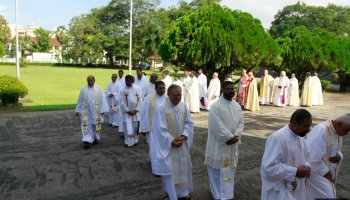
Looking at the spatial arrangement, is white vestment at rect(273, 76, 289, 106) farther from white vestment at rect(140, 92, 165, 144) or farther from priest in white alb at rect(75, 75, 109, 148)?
white vestment at rect(140, 92, 165, 144)

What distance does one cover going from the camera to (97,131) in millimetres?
9125

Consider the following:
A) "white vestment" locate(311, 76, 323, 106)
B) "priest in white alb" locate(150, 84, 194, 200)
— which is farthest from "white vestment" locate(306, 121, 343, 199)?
"white vestment" locate(311, 76, 323, 106)

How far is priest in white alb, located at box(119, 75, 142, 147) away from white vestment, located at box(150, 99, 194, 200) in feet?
11.6

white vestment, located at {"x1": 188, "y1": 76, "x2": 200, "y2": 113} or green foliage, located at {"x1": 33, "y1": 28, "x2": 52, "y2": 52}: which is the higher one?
green foliage, located at {"x1": 33, "y1": 28, "x2": 52, "y2": 52}

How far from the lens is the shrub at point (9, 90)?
45.4ft

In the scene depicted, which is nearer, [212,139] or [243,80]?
[212,139]

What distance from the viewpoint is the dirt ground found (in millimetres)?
5832

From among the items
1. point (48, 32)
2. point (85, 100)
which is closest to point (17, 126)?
point (85, 100)

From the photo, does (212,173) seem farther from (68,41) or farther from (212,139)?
(68,41)

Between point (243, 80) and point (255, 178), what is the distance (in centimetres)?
973

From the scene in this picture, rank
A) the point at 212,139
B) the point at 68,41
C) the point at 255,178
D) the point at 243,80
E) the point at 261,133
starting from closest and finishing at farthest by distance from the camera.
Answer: the point at 212,139 < the point at 255,178 < the point at 261,133 < the point at 243,80 < the point at 68,41

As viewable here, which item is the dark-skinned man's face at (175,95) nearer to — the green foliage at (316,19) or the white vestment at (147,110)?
the white vestment at (147,110)

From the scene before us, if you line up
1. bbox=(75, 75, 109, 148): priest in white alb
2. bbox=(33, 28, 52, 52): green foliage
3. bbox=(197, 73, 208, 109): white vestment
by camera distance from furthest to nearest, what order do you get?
bbox=(33, 28, 52, 52): green foliage → bbox=(197, 73, 208, 109): white vestment → bbox=(75, 75, 109, 148): priest in white alb

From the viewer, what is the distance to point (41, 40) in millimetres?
87812
